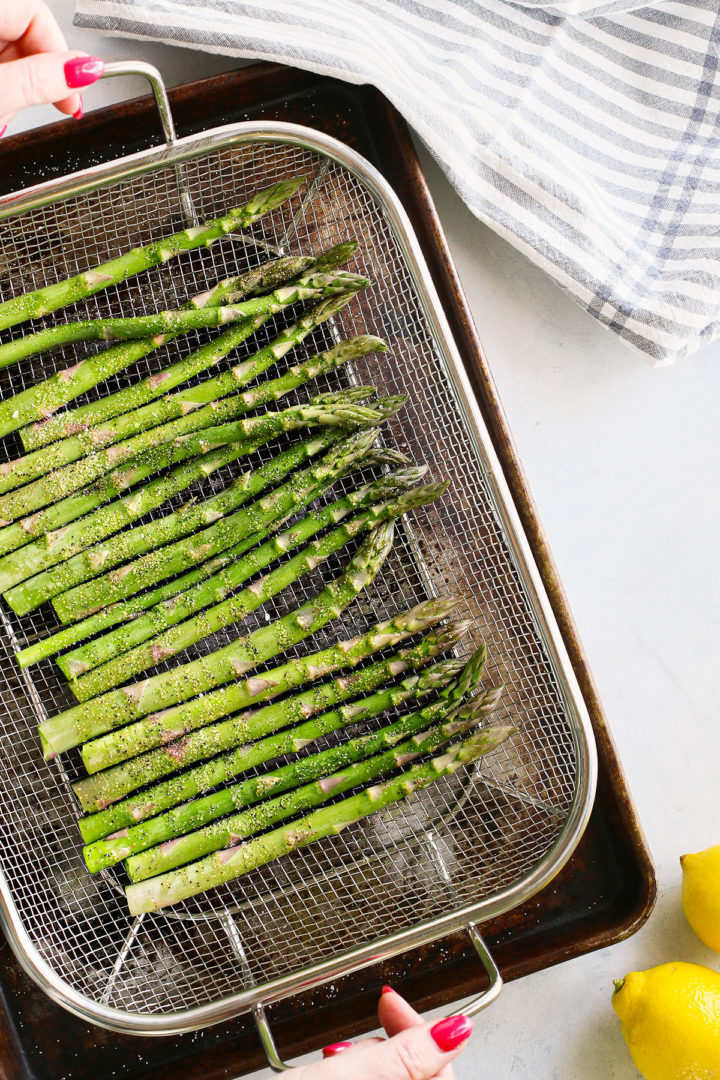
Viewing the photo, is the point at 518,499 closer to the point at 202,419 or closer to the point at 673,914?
the point at 202,419

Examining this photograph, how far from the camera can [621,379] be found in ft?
7.14

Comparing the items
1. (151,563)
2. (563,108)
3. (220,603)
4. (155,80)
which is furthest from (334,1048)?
(563,108)

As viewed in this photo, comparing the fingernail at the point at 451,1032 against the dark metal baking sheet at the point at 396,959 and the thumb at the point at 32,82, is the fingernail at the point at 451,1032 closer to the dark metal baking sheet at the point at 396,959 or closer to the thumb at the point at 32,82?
the dark metal baking sheet at the point at 396,959

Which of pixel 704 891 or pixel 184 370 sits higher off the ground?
pixel 184 370

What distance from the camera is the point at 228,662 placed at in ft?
6.19

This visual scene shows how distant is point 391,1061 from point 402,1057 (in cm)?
2

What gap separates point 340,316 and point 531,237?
0.51 m

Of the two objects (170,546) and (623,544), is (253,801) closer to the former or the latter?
(170,546)

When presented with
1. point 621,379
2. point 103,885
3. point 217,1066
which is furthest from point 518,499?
point 217,1066

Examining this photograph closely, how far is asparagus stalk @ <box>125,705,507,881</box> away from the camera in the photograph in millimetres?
1871

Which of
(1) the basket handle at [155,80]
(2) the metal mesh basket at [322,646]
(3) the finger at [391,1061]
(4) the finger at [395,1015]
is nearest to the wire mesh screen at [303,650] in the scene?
(2) the metal mesh basket at [322,646]

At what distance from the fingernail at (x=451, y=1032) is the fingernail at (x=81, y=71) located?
206 centimetres

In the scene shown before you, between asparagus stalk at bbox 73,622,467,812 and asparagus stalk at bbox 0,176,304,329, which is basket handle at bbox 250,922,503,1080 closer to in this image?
Answer: asparagus stalk at bbox 73,622,467,812

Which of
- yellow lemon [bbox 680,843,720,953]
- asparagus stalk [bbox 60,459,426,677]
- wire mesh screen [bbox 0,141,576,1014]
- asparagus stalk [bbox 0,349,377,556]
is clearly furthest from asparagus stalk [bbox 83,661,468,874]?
yellow lemon [bbox 680,843,720,953]
